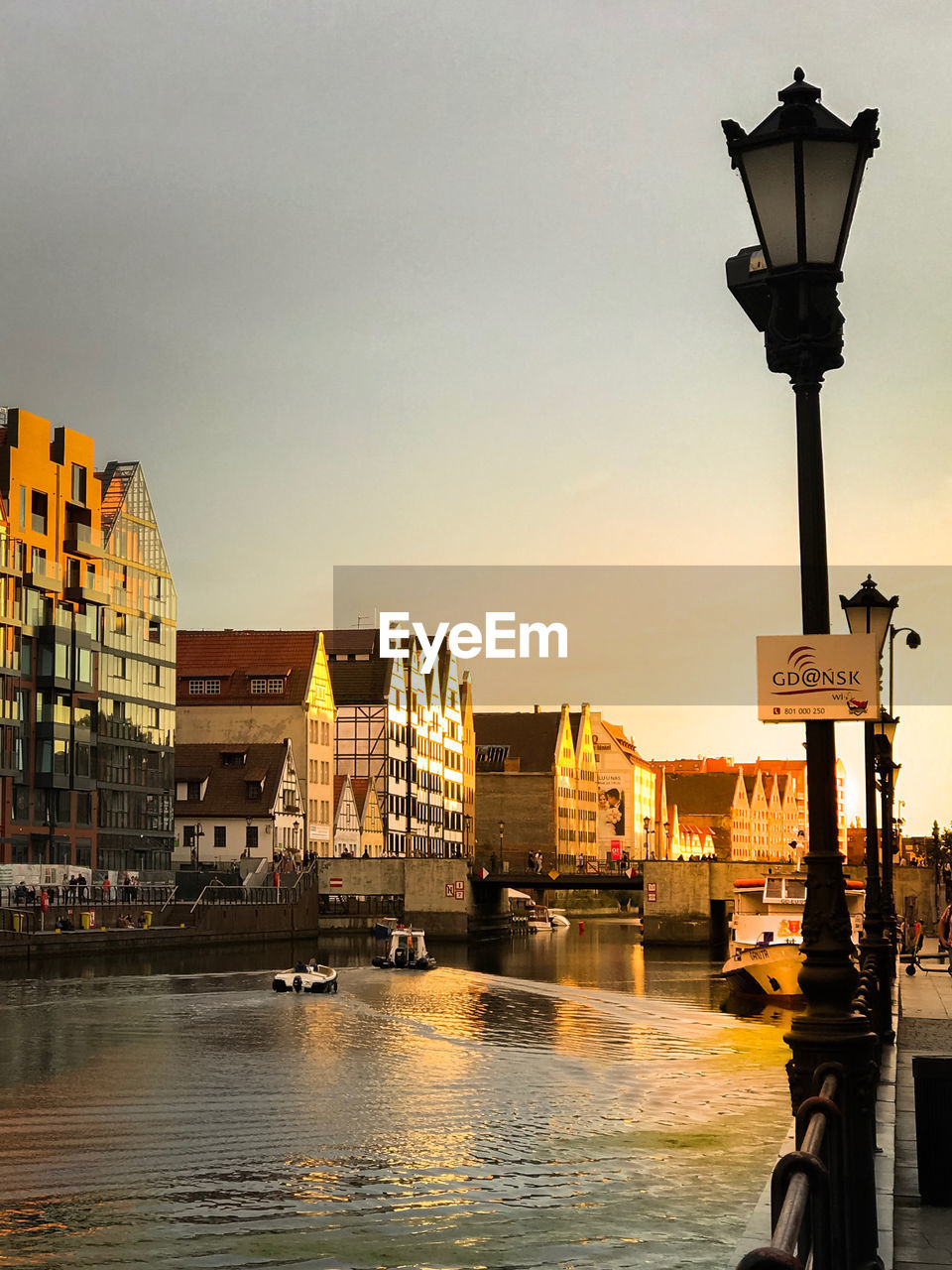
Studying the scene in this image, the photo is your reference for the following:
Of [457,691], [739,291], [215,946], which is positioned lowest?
[215,946]

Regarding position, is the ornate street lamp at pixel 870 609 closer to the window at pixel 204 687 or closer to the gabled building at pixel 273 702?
the gabled building at pixel 273 702

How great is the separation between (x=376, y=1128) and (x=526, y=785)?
150 m

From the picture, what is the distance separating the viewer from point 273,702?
125625mm

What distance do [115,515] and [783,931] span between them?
55520 mm

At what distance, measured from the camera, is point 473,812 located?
17238 centimetres

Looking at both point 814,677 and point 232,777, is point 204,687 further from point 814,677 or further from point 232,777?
point 814,677

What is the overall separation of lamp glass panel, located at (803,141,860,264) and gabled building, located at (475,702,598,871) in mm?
162003

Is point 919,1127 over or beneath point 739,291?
beneath

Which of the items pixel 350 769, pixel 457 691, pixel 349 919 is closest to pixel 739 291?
pixel 349 919

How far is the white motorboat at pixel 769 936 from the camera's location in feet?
206

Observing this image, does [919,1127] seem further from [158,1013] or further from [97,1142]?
[158,1013]

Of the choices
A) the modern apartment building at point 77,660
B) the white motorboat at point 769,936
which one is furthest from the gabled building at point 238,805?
the white motorboat at point 769,936

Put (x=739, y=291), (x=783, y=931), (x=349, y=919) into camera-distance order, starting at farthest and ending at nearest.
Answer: (x=349, y=919) < (x=783, y=931) < (x=739, y=291)

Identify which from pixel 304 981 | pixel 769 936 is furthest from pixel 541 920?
pixel 304 981
